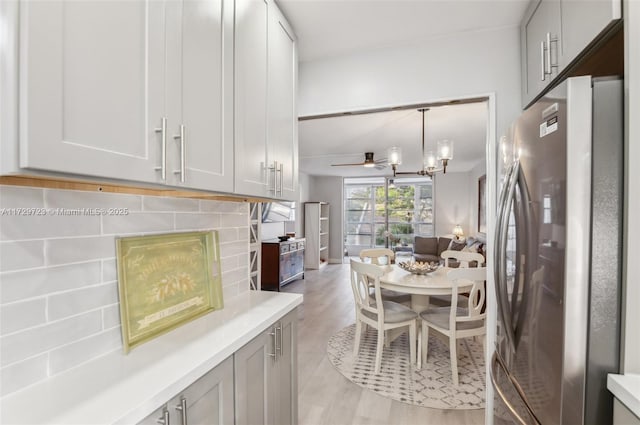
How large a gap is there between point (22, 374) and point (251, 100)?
4.00 feet

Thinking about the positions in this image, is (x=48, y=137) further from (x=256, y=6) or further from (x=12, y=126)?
(x=256, y=6)

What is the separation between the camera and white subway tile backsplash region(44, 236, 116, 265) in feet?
3.04

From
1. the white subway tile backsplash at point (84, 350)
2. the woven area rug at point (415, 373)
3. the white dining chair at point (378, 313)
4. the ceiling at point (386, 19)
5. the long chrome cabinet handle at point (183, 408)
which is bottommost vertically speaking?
the woven area rug at point (415, 373)

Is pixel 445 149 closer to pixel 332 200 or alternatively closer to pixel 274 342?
pixel 274 342

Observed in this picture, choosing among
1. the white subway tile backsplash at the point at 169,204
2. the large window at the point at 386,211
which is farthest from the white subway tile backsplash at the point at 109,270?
the large window at the point at 386,211

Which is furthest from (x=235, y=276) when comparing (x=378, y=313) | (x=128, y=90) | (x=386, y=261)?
(x=386, y=261)

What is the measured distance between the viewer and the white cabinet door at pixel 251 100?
135 centimetres

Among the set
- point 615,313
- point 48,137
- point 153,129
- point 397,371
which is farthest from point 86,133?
point 397,371

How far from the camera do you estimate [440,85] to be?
1.96 metres

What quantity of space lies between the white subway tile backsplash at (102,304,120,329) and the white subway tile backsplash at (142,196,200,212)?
37 cm

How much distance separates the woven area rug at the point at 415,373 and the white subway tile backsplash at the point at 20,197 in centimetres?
235

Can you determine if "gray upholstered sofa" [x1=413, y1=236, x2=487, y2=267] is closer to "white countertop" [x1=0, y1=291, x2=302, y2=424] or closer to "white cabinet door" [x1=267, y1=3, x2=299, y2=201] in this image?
"white cabinet door" [x1=267, y1=3, x2=299, y2=201]

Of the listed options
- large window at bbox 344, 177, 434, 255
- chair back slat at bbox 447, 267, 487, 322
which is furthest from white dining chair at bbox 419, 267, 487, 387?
large window at bbox 344, 177, 434, 255

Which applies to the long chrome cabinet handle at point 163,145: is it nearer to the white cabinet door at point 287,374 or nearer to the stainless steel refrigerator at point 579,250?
the white cabinet door at point 287,374
